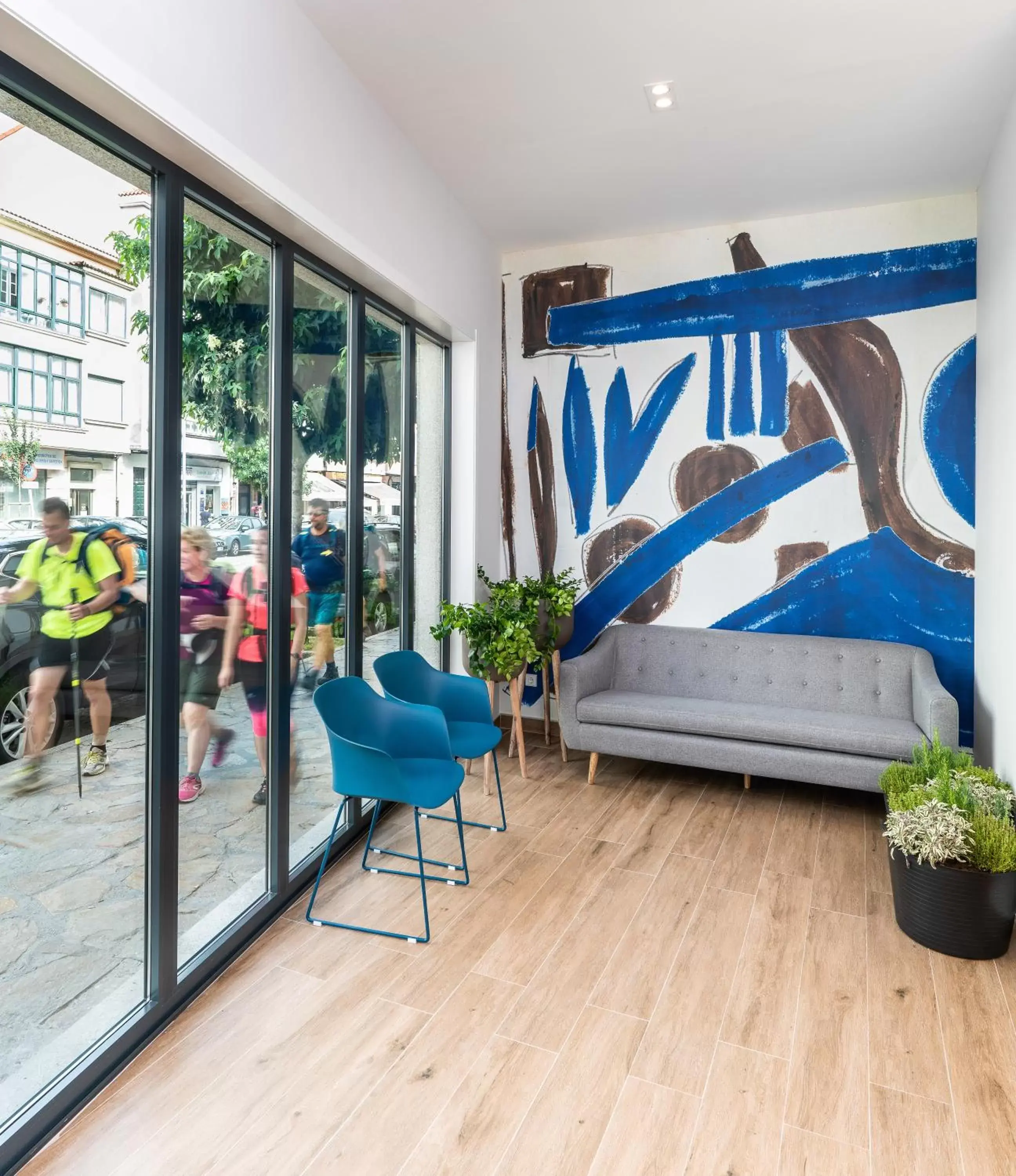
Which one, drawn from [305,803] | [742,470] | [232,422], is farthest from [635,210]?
[305,803]

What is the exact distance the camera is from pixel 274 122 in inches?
93.2

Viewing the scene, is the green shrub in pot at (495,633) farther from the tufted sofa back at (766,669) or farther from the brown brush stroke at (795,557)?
the brown brush stroke at (795,557)

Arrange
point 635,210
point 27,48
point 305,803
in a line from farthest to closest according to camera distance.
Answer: point 635,210 → point 305,803 → point 27,48

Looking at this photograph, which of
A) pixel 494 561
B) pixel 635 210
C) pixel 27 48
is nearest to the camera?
pixel 27 48

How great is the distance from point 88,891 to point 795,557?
3.69m

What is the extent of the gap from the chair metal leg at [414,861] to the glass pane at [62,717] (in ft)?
3.37

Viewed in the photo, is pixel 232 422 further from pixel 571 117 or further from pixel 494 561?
pixel 494 561

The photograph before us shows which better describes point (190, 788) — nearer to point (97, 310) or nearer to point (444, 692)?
point (444, 692)

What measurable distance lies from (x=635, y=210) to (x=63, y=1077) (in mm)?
4404

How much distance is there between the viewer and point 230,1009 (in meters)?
2.16

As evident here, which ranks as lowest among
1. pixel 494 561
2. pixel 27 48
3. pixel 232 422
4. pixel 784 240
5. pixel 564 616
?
pixel 564 616

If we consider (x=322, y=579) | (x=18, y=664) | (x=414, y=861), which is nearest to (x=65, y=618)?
(x=18, y=664)

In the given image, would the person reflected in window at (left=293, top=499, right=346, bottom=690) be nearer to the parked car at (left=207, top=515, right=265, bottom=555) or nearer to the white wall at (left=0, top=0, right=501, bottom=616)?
the parked car at (left=207, top=515, right=265, bottom=555)

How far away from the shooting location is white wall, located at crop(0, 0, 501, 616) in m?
1.71
